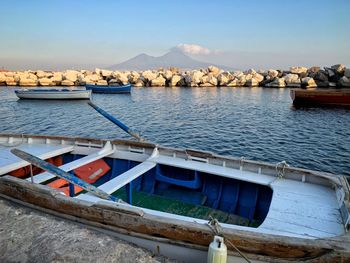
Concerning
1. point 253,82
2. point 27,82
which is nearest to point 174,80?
point 253,82

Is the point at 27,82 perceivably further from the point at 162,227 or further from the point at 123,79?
the point at 162,227

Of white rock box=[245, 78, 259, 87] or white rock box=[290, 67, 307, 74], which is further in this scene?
white rock box=[290, 67, 307, 74]

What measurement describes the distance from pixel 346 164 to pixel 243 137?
29.3 feet

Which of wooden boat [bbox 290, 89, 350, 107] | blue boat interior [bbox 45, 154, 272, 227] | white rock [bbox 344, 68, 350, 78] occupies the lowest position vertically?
blue boat interior [bbox 45, 154, 272, 227]

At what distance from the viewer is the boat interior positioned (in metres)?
5.36

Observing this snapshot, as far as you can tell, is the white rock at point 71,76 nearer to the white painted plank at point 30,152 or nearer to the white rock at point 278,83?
the white rock at point 278,83

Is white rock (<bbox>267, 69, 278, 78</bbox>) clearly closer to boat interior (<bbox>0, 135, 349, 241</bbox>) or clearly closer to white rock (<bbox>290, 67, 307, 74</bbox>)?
white rock (<bbox>290, 67, 307, 74</bbox>)

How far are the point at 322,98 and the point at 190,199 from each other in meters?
41.3

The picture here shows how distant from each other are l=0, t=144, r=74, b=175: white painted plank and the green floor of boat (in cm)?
293

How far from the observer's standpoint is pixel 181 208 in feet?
25.7

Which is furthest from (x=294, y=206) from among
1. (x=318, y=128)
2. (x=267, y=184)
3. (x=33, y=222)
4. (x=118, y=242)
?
(x=318, y=128)

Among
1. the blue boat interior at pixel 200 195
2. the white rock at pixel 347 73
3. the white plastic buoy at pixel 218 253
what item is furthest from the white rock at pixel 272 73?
the white plastic buoy at pixel 218 253

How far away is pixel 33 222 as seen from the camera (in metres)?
5.24

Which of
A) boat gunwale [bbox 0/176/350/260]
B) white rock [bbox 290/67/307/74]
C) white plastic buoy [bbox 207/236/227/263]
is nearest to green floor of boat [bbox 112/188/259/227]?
boat gunwale [bbox 0/176/350/260]
